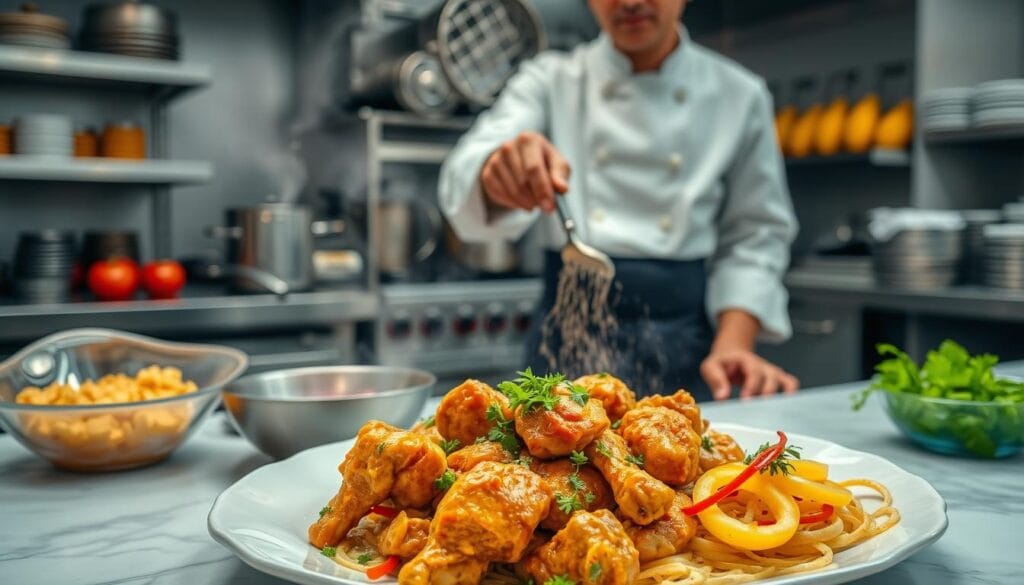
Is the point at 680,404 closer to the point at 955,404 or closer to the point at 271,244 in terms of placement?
the point at 955,404

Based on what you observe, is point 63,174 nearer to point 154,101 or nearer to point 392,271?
point 154,101

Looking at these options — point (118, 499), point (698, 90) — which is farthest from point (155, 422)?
point (698, 90)

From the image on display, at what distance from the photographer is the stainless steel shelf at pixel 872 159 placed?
3.55 m

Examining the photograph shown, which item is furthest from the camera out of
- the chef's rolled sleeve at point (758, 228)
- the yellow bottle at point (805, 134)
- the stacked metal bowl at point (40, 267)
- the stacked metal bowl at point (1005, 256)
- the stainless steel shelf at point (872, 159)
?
the yellow bottle at point (805, 134)

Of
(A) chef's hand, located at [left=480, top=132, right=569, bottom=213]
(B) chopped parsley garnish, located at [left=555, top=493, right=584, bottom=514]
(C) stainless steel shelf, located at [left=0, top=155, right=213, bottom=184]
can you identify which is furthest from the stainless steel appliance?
(B) chopped parsley garnish, located at [left=555, top=493, right=584, bottom=514]

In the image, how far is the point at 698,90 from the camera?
2.24 metres

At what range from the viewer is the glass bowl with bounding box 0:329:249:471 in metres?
1.05

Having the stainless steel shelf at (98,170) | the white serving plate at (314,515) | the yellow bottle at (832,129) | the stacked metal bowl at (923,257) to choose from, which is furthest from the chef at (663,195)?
the yellow bottle at (832,129)

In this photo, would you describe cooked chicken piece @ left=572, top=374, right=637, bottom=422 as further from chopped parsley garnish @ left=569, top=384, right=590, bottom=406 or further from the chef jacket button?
the chef jacket button

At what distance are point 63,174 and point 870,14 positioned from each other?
10.9 feet

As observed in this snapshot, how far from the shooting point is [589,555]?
680mm

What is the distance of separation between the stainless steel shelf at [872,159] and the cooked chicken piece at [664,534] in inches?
122

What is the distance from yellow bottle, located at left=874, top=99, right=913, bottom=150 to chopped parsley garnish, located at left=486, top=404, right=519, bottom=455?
10.4ft

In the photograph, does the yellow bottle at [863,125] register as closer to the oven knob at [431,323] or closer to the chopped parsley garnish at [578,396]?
the oven knob at [431,323]
